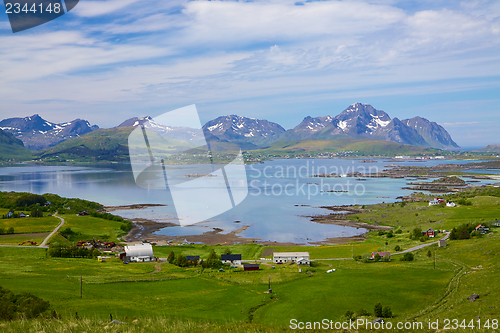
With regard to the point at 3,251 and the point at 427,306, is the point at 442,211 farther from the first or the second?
the point at 3,251

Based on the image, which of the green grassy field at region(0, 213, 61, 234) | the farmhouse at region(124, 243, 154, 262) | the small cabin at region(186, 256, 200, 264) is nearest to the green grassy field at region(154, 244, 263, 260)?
the farmhouse at region(124, 243, 154, 262)

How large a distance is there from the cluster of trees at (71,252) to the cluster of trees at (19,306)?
1590 cm

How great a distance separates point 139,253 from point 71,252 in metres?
6.01

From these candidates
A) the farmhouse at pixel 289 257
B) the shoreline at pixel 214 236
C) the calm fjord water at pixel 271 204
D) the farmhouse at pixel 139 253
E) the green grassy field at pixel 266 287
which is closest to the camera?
the green grassy field at pixel 266 287

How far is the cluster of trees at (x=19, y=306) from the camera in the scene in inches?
476

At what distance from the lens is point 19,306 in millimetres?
13641

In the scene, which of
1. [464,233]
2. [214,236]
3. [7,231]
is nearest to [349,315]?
[464,233]

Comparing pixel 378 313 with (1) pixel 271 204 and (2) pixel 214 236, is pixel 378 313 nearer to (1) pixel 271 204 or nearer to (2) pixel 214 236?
(2) pixel 214 236

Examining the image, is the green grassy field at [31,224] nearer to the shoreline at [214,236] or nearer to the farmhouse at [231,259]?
the shoreline at [214,236]

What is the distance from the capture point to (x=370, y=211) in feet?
185

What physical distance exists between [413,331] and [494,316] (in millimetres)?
4935

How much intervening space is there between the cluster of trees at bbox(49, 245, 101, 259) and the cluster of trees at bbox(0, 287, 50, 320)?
52.2 ft

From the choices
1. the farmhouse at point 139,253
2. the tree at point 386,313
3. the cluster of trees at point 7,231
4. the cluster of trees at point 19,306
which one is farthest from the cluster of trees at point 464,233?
the cluster of trees at point 7,231

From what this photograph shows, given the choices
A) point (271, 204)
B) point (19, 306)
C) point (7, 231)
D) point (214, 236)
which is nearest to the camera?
point (19, 306)
